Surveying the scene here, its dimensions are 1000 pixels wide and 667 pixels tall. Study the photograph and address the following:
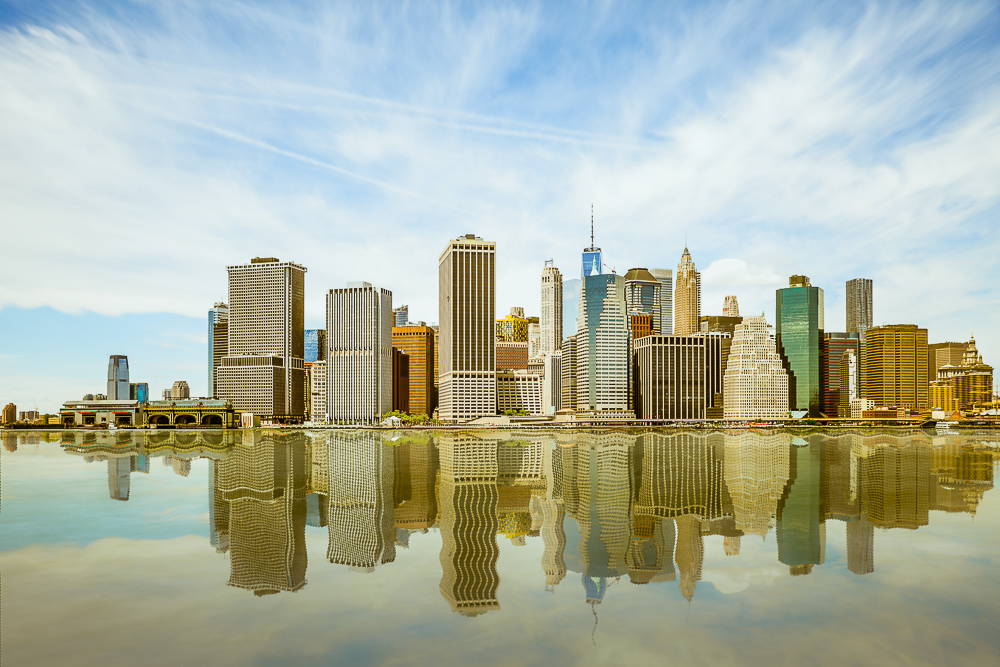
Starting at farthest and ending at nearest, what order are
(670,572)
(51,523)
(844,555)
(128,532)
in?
(51,523) → (128,532) → (844,555) → (670,572)

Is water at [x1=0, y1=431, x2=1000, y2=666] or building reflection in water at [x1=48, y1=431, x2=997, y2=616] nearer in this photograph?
water at [x1=0, y1=431, x2=1000, y2=666]

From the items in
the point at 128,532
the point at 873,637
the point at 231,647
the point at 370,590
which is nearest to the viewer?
the point at 231,647

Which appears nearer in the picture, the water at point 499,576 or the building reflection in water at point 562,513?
the water at point 499,576

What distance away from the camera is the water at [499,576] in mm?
18781

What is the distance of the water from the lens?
1878cm

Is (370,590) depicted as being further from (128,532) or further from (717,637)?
(128,532)

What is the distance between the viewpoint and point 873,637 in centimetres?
1972

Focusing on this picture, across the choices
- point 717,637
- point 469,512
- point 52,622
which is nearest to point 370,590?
point 52,622

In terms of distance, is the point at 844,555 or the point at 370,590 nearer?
the point at 370,590

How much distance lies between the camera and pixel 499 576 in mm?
26312

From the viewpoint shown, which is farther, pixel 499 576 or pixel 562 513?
pixel 562 513

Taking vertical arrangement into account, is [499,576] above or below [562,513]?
above

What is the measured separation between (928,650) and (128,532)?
38.1 m

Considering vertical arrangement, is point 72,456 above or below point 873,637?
below
